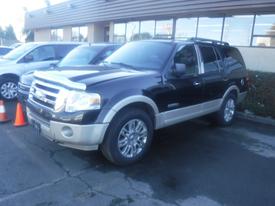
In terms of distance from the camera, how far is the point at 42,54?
375 inches

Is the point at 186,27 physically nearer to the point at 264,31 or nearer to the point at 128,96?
the point at 264,31

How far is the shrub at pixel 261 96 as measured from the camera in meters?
7.89

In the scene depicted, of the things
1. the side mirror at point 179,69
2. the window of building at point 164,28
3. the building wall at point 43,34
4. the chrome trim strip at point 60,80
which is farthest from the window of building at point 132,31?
the building wall at point 43,34

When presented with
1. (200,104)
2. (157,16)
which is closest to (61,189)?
(200,104)

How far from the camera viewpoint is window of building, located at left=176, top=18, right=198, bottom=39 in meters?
12.4

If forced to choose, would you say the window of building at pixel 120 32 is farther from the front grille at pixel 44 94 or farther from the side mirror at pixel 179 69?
the front grille at pixel 44 94

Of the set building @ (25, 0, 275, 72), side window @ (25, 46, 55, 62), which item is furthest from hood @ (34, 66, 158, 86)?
side window @ (25, 46, 55, 62)

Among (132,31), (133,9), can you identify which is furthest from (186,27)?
(132,31)

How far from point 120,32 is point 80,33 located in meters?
5.34

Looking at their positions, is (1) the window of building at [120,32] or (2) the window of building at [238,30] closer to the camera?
(2) the window of building at [238,30]

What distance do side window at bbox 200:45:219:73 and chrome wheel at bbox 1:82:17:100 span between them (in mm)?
5944

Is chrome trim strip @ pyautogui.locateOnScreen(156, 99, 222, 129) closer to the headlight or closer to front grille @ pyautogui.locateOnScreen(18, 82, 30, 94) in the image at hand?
the headlight

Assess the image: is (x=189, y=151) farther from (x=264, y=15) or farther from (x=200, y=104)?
(x=264, y=15)

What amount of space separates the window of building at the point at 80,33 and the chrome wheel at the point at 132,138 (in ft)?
54.5
